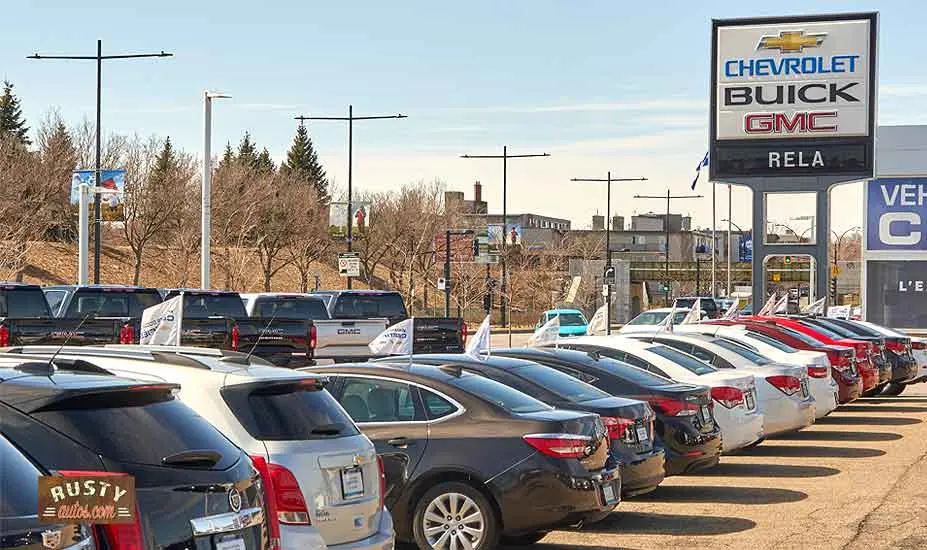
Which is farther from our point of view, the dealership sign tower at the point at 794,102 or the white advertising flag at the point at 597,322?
the dealership sign tower at the point at 794,102

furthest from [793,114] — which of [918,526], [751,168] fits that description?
[918,526]

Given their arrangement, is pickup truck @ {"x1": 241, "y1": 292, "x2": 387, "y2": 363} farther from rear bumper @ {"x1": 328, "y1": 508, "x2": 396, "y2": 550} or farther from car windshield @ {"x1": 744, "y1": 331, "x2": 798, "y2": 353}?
rear bumper @ {"x1": 328, "y1": 508, "x2": 396, "y2": 550}

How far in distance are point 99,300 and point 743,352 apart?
466 inches

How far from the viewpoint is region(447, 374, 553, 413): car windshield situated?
11273 mm

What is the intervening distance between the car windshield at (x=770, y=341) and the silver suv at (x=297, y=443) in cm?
1420

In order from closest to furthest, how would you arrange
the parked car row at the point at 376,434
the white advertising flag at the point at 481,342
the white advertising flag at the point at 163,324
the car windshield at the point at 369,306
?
1. the parked car row at the point at 376,434
2. the white advertising flag at the point at 481,342
3. the white advertising flag at the point at 163,324
4. the car windshield at the point at 369,306

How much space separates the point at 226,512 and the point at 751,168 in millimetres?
35255

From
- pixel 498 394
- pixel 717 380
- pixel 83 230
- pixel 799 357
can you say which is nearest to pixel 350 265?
pixel 83 230

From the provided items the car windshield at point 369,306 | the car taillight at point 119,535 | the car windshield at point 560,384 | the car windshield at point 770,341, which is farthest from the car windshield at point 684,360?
the car windshield at point 369,306

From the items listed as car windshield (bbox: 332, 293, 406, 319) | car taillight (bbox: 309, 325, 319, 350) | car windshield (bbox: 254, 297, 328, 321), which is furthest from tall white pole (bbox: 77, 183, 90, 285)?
car taillight (bbox: 309, 325, 319, 350)

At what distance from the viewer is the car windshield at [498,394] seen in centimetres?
1127

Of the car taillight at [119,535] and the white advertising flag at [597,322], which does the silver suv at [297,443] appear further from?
the white advertising flag at [597,322]

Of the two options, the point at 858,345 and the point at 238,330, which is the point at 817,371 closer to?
the point at 858,345

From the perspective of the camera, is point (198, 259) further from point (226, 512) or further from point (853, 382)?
point (226, 512)
